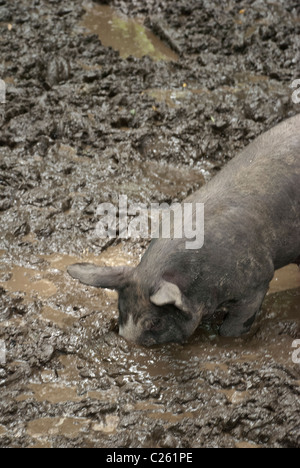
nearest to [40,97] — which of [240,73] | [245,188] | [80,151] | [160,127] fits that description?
[80,151]

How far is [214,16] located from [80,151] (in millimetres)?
3425

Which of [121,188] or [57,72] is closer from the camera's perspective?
[121,188]

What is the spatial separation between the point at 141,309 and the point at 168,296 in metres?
0.45

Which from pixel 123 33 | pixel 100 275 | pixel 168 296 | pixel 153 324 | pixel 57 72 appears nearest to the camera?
pixel 168 296

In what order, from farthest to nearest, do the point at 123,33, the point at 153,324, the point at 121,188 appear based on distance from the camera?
the point at 123,33, the point at 121,188, the point at 153,324

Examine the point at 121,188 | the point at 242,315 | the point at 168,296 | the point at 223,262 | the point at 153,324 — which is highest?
the point at 168,296

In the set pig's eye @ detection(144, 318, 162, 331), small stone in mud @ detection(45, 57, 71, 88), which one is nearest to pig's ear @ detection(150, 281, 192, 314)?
pig's eye @ detection(144, 318, 162, 331)

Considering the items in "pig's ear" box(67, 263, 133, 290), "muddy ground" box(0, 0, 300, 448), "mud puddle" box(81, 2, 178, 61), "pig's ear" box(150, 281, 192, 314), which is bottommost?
"muddy ground" box(0, 0, 300, 448)

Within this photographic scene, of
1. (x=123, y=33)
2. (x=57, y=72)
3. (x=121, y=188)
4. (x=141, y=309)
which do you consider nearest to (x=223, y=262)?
(x=141, y=309)

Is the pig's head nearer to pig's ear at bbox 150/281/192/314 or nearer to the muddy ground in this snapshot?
pig's ear at bbox 150/281/192/314

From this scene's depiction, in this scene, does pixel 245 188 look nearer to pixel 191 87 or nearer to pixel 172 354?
pixel 172 354

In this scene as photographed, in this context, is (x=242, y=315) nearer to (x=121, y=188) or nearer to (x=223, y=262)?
(x=223, y=262)

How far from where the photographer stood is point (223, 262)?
3928 millimetres

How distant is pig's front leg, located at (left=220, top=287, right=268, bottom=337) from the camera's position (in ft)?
13.5
